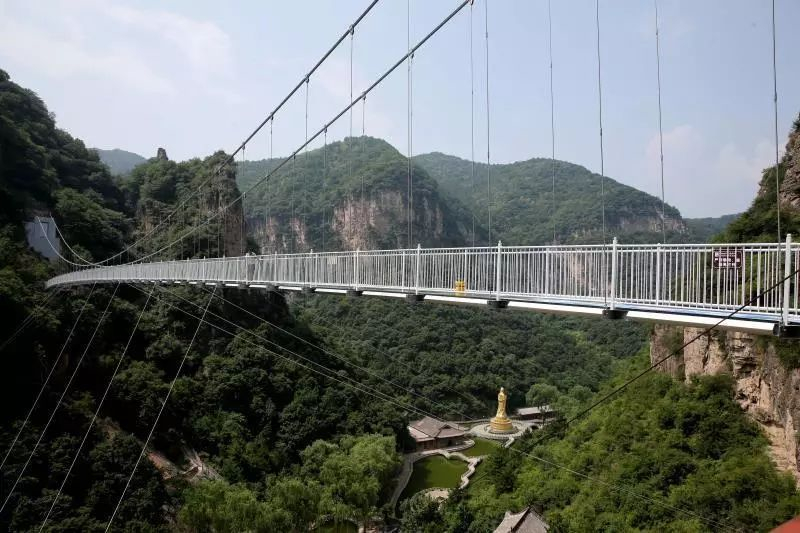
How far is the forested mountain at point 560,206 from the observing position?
6012 cm

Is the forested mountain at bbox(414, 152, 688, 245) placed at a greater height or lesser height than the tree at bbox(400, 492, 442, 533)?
greater

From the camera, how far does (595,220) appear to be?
6172 centimetres

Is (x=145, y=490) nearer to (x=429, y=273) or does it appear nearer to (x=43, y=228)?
(x=429, y=273)

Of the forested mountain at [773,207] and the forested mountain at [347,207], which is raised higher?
the forested mountain at [347,207]

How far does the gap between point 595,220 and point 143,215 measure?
157 feet

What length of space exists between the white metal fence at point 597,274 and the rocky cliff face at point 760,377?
652 cm

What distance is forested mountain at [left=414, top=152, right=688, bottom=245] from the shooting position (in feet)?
197

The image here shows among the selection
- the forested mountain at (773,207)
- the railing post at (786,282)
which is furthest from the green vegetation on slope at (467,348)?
the railing post at (786,282)

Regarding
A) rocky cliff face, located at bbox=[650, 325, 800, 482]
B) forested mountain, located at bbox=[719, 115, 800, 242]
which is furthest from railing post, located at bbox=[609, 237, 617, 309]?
forested mountain, located at bbox=[719, 115, 800, 242]

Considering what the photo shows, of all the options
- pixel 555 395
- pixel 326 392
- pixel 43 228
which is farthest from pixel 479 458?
pixel 43 228

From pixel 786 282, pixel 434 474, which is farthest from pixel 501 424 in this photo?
pixel 786 282

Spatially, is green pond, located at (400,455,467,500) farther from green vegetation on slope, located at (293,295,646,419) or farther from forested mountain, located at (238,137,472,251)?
forested mountain, located at (238,137,472,251)

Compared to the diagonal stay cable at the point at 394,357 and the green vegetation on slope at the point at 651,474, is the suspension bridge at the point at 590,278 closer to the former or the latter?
the green vegetation on slope at the point at 651,474

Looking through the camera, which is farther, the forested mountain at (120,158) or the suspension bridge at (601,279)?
the forested mountain at (120,158)
